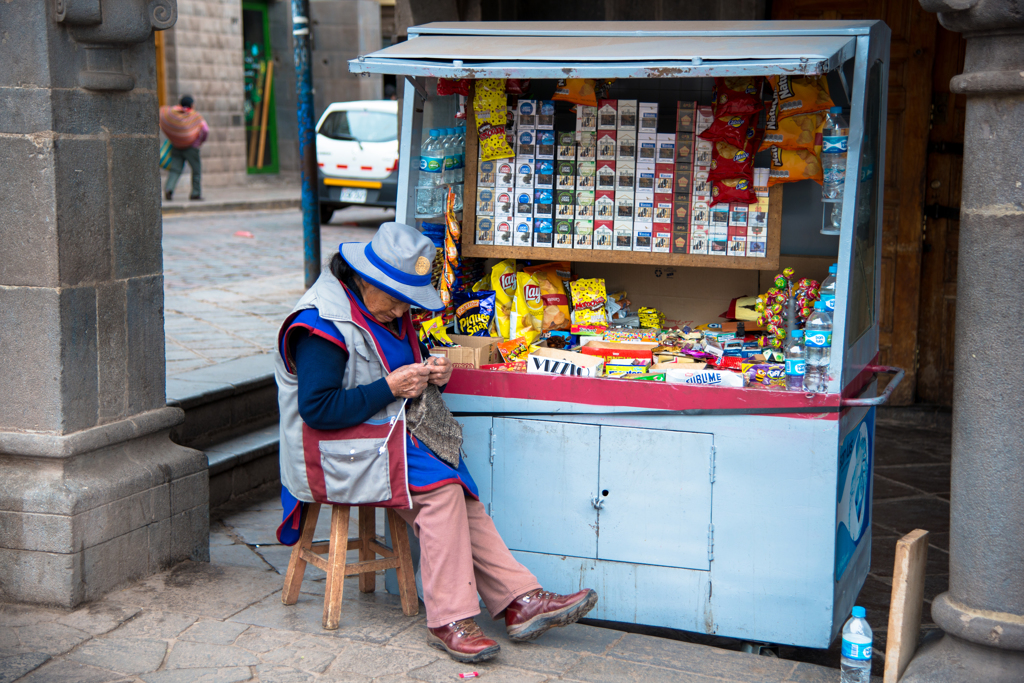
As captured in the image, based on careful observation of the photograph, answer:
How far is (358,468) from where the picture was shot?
3.39 metres

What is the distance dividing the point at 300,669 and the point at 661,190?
2.12m

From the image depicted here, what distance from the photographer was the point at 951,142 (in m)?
6.16

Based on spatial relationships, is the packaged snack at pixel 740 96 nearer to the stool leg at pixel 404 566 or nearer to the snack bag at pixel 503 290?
the snack bag at pixel 503 290

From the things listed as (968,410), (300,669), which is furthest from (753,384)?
(300,669)

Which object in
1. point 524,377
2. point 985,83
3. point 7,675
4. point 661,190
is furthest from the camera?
point 661,190

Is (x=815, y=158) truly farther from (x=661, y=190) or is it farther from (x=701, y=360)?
(x=701, y=360)

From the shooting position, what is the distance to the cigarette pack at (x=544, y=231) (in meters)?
4.09

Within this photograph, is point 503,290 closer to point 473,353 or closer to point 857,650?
point 473,353

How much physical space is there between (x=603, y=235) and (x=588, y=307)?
326 millimetres

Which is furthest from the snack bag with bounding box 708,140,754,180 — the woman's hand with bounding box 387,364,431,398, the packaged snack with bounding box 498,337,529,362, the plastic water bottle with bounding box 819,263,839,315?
the woman's hand with bounding box 387,364,431,398

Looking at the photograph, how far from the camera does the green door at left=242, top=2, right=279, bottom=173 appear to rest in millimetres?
20844

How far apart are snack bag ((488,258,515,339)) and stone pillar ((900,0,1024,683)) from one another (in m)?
1.71

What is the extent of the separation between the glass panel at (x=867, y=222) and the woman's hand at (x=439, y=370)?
4.35ft

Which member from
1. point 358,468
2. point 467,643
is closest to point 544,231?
point 358,468
